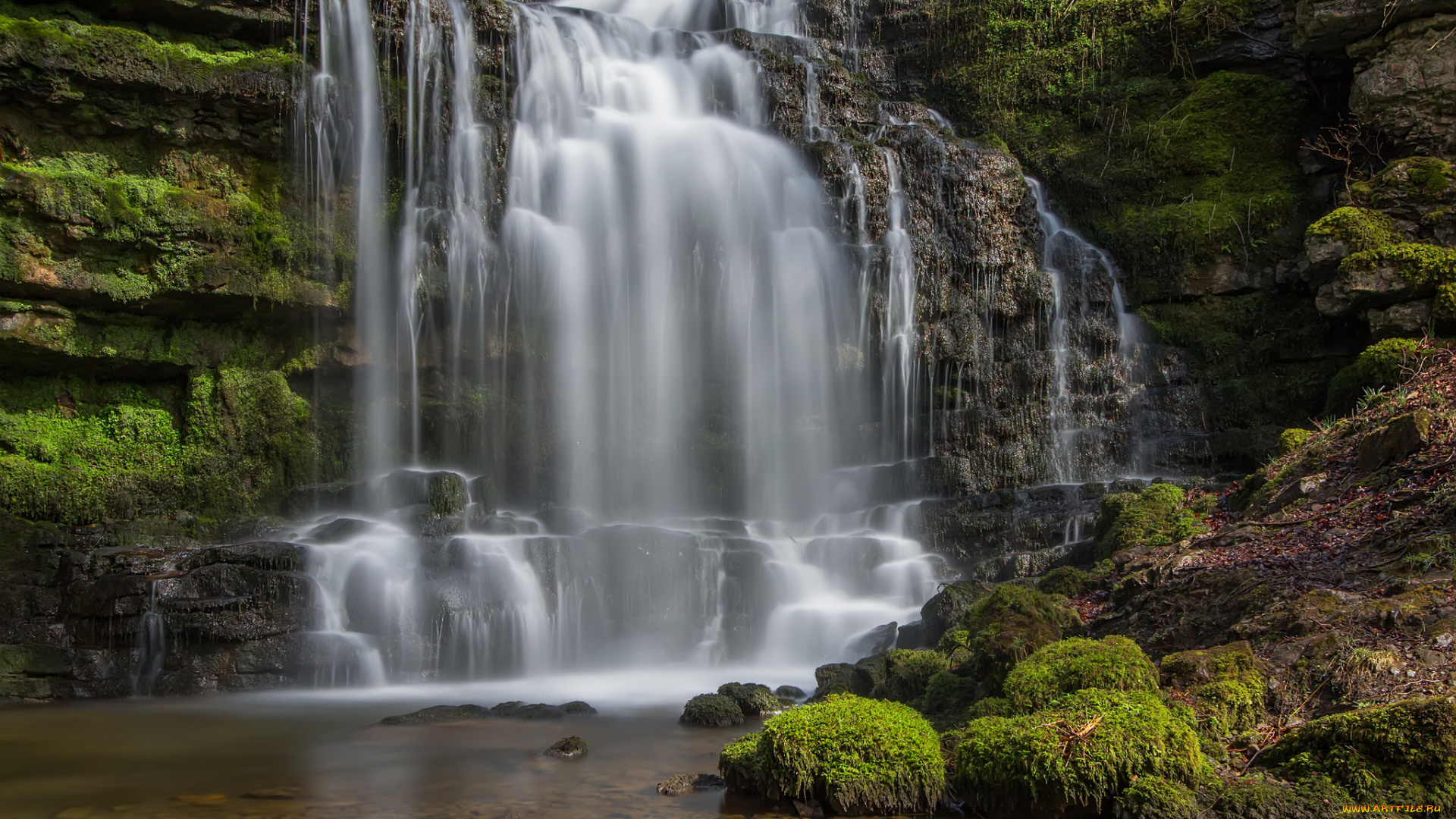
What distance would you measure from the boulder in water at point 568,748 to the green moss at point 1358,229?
1465 centimetres

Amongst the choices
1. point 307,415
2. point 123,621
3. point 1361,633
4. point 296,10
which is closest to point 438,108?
point 296,10

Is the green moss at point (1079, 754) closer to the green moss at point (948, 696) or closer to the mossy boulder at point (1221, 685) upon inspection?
the mossy boulder at point (1221, 685)

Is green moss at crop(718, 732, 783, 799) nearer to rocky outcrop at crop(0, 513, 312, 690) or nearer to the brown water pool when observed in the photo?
the brown water pool

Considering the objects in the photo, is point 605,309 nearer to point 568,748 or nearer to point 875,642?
point 875,642

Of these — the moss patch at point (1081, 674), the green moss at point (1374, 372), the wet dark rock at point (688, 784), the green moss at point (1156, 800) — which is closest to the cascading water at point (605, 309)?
the green moss at point (1374, 372)

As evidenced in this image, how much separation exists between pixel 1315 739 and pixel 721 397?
47.7 ft

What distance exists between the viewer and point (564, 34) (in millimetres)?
20109

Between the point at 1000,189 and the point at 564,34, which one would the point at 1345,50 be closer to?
the point at 1000,189

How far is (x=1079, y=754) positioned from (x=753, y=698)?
4.87 meters

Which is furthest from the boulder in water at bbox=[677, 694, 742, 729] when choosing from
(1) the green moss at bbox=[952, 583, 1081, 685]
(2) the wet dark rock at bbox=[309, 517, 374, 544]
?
(2) the wet dark rock at bbox=[309, 517, 374, 544]

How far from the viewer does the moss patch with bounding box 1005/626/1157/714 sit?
5.91 m

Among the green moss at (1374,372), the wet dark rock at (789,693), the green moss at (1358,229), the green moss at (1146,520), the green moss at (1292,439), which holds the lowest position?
the wet dark rock at (789,693)

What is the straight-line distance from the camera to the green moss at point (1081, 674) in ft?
19.4

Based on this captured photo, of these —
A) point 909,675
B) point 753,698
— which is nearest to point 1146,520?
point 909,675
